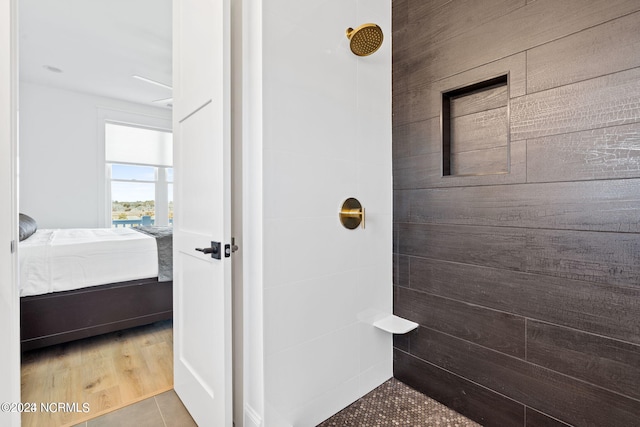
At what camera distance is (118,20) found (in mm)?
2783

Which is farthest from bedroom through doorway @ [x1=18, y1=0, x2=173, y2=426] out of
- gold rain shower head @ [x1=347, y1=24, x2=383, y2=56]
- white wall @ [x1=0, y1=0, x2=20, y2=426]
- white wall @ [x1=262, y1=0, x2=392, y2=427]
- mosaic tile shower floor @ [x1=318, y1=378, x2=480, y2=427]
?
gold rain shower head @ [x1=347, y1=24, x2=383, y2=56]

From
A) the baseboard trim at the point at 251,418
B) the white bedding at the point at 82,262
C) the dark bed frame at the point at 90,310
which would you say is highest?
the white bedding at the point at 82,262

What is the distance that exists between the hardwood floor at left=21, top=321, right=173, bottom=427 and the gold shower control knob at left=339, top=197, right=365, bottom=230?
4.85 feet

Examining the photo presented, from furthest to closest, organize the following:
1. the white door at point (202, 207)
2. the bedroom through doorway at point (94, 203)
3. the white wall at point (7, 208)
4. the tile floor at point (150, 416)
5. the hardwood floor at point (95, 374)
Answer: the bedroom through doorway at point (94, 203) → the hardwood floor at point (95, 374) → the tile floor at point (150, 416) → the white door at point (202, 207) → the white wall at point (7, 208)

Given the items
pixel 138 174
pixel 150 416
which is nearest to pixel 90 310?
pixel 150 416

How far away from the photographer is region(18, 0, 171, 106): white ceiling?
263 cm

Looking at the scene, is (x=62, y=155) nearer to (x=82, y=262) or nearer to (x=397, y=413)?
(x=82, y=262)

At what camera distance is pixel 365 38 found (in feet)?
4.73

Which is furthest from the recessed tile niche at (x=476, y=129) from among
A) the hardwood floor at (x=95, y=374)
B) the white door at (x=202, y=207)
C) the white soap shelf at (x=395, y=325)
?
the hardwood floor at (x=95, y=374)

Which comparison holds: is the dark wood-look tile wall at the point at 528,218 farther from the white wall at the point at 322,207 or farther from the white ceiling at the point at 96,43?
the white ceiling at the point at 96,43

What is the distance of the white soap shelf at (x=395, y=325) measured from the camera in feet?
5.60

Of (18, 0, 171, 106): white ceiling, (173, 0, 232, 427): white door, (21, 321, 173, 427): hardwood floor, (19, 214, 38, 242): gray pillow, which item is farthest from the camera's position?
(18, 0, 171, 106): white ceiling

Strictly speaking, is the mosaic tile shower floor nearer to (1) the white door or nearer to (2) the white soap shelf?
(2) the white soap shelf

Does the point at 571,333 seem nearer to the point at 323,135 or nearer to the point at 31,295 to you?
the point at 323,135
